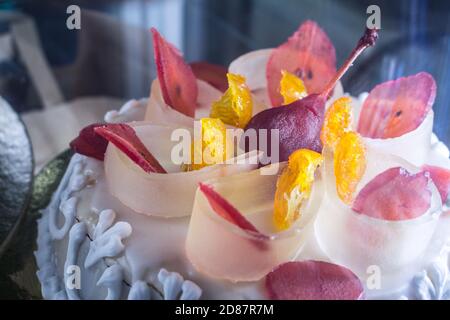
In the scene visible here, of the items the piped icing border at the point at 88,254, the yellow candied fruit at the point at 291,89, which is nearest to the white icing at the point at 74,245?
the piped icing border at the point at 88,254

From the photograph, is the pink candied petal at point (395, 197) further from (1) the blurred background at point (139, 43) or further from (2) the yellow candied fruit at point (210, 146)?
(1) the blurred background at point (139, 43)

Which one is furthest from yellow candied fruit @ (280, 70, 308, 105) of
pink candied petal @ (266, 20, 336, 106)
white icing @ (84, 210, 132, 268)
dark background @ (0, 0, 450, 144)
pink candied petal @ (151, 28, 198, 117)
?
dark background @ (0, 0, 450, 144)

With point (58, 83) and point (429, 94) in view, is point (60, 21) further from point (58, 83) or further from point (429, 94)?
point (429, 94)

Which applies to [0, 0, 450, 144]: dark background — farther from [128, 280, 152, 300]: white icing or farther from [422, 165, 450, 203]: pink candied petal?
[128, 280, 152, 300]: white icing

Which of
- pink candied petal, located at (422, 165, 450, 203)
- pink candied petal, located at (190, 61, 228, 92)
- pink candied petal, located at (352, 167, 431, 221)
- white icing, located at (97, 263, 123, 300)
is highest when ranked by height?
pink candied petal, located at (190, 61, 228, 92)

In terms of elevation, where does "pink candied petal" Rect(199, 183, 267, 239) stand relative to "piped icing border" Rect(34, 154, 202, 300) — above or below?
above
